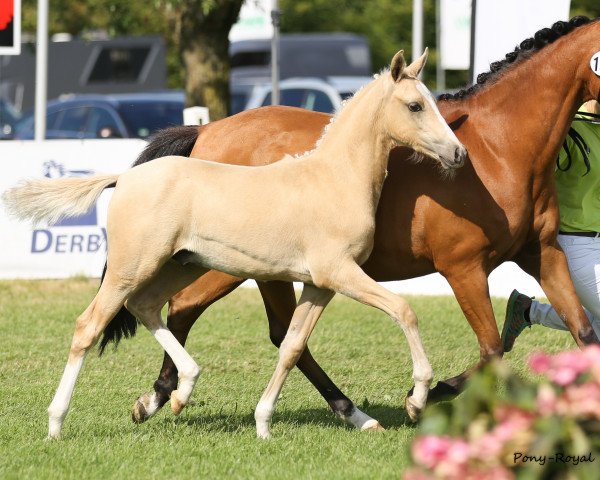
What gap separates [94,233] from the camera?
457 inches

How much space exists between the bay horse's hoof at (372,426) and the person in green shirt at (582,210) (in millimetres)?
1209

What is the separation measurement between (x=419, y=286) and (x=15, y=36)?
4636mm

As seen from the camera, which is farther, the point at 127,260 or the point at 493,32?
the point at 493,32

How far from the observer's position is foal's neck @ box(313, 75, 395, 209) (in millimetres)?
5730

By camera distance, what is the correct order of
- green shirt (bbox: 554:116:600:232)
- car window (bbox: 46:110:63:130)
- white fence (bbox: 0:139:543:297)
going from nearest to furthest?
green shirt (bbox: 554:116:600:232)
white fence (bbox: 0:139:543:297)
car window (bbox: 46:110:63:130)

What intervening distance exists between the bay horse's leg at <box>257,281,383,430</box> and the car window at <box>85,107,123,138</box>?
37.9ft

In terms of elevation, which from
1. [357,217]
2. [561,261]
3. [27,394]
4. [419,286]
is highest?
[357,217]

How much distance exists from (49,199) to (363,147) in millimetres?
1566

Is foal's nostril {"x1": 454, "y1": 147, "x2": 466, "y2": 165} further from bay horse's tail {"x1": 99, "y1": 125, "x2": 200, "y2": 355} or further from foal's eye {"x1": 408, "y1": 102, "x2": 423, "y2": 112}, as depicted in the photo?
bay horse's tail {"x1": 99, "y1": 125, "x2": 200, "y2": 355}

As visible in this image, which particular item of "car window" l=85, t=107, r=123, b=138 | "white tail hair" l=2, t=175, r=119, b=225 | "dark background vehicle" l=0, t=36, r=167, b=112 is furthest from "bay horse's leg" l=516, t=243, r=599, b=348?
"dark background vehicle" l=0, t=36, r=167, b=112

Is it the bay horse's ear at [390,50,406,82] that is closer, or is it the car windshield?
the bay horse's ear at [390,50,406,82]

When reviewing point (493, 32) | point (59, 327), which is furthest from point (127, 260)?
point (493, 32)

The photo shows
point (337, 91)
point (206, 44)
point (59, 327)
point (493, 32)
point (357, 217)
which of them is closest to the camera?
point (357, 217)

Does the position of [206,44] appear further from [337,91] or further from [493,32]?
[493,32]
